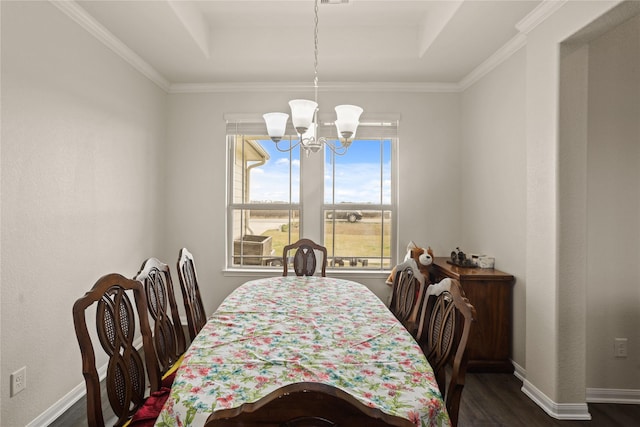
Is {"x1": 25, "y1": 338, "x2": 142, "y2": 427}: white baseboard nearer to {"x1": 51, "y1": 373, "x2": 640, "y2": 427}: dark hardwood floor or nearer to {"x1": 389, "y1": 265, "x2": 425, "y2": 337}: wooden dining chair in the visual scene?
{"x1": 51, "y1": 373, "x2": 640, "y2": 427}: dark hardwood floor

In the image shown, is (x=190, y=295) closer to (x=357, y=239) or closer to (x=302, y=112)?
(x=302, y=112)

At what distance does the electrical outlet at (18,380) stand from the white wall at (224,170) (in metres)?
A: 2.04

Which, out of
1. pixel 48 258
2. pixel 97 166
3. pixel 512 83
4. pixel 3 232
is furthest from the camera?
pixel 512 83

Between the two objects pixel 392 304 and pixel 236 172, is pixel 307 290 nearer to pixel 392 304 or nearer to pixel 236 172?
pixel 392 304

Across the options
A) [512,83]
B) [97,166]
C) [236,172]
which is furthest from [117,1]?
[512,83]

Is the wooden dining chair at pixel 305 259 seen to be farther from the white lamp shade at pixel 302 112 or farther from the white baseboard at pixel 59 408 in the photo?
the white baseboard at pixel 59 408

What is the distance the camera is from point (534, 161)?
265 cm

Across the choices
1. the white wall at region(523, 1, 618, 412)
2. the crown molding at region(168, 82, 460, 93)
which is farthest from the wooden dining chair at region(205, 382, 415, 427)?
the crown molding at region(168, 82, 460, 93)

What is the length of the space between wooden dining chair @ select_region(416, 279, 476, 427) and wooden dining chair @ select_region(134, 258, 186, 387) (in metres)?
1.29

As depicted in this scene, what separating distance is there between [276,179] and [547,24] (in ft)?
9.08

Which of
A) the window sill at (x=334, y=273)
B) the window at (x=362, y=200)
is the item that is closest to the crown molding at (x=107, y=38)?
the window at (x=362, y=200)

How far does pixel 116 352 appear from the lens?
1.41 m

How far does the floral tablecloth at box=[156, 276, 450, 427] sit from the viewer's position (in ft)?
3.93

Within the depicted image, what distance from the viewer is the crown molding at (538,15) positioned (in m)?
2.40
